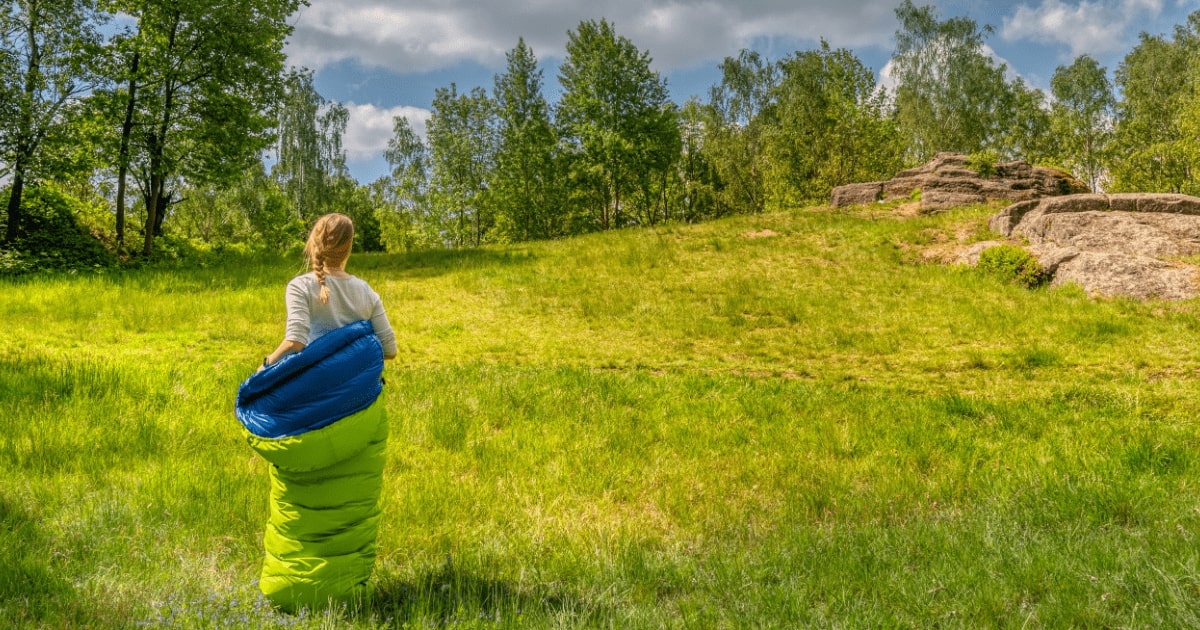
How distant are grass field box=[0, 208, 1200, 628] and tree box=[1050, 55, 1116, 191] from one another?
45.6 m

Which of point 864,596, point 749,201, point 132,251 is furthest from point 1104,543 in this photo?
point 749,201

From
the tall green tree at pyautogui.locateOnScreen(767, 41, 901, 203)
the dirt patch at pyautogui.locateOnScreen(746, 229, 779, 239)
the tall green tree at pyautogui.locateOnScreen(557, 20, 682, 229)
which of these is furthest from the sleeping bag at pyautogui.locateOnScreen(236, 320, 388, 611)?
the tall green tree at pyautogui.locateOnScreen(767, 41, 901, 203)

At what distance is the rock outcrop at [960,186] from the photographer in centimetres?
2441

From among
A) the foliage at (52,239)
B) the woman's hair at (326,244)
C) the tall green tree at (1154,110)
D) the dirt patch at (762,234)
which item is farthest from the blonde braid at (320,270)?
the tall green tree at (1154,110)

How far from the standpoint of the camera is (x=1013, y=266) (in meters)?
16.2

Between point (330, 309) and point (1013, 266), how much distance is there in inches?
714

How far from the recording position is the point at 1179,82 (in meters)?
45.3

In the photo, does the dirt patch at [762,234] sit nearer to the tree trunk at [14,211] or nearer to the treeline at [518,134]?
the treeline at [518,134]

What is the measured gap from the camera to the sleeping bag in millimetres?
3191

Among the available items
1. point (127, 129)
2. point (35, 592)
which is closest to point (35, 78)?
point (127, 129)

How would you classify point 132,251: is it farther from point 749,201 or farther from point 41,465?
point 749,201

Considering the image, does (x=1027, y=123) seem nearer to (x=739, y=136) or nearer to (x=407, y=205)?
(x=739, y=136)

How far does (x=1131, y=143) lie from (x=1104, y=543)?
2353 inches

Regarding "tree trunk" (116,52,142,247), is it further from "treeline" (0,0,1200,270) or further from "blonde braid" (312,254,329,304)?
"blonde braid" (312,254,329,304)
